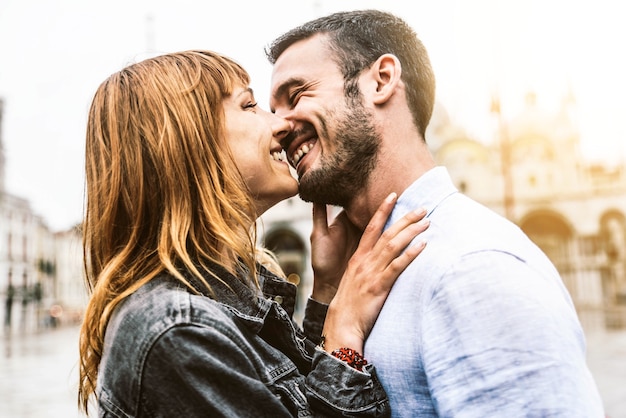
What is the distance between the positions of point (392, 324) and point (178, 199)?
80cm

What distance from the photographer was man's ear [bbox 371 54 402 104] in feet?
8.11

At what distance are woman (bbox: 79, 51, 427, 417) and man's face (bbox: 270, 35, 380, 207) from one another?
0.25 meters

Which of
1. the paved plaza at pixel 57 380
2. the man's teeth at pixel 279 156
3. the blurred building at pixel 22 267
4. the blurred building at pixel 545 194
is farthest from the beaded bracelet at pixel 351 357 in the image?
the blurred building at pixel 545 194

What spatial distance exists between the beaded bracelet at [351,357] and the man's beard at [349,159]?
75 cm

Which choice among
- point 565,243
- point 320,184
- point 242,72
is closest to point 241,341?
point 320,184

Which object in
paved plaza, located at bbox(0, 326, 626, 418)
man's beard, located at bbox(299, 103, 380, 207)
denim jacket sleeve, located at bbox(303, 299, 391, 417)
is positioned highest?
man's beard, located at bbox(299, 103, 380, 207)

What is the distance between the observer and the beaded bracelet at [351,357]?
1989mm

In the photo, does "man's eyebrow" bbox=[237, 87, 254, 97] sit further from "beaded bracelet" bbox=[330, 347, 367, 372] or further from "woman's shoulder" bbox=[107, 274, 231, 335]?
"beaded bracelet" bbox=[330, 347, 367, 372]

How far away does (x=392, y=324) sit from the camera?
195 cm

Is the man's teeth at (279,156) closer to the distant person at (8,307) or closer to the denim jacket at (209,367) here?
the denim jacket at (209,367)

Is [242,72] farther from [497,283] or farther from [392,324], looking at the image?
[497,283]

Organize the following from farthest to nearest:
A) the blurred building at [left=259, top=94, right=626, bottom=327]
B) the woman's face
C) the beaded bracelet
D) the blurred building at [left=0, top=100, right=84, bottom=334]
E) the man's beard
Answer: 1. the blurred building at [left=259, top=94, right=626, bottom=327]
2. the blurred building at [left=0, top=100, right=84, bottom=334]
3. the man's beard
4. the woman's face
5. the beaded bracelet

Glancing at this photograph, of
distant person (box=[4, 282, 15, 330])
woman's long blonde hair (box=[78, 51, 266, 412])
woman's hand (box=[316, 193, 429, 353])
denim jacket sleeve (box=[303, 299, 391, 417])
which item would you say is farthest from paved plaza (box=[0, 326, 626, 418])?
distant person (box=[4, 282, 15, 330])

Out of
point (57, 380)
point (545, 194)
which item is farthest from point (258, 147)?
point (545, 194)
